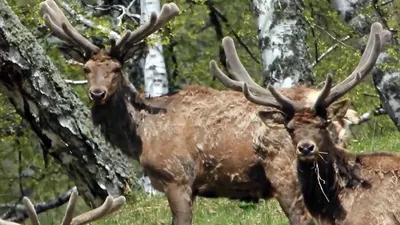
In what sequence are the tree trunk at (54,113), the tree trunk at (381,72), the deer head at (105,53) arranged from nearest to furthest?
the deer head at (105,53)
the tree trunk at (54,113)
the tree trunk at (381,72)

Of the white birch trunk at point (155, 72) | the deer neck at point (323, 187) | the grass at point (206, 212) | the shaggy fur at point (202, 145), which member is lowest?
the white birch trunk at point (155, 72)

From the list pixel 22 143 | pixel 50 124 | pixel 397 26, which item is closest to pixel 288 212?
pixel 50 124

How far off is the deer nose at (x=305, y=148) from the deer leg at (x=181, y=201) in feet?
8.18

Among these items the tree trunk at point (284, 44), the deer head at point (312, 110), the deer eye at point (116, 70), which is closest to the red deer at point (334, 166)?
the deer head at point (312, 110)

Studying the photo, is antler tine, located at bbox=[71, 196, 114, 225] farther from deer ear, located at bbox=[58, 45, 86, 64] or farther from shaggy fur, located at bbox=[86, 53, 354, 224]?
deer ear, located at bbox=[58, 45, 86, 64]

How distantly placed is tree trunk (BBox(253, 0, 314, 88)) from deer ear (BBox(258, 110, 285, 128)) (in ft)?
13.0

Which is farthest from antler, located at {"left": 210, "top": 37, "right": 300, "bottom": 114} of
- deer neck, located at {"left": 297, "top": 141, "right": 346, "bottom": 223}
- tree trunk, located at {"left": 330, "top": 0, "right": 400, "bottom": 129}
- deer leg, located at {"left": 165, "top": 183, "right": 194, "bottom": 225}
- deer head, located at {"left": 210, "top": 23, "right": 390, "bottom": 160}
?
tree trunk, located at {"left": 330, "top": 0, "right": 400, "bottom": 129}

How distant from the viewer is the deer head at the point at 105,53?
1091 centimetres

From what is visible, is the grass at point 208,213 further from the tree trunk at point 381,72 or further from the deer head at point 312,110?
the tree trunk at point 381,72

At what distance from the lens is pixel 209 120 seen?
35.7 ft

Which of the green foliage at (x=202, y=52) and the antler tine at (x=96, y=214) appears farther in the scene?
the green foliage at (x=202, y=52)

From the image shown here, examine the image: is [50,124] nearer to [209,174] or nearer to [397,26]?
[209,174]

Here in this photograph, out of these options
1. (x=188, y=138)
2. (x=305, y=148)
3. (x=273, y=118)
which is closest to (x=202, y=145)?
(x=188, y=138)

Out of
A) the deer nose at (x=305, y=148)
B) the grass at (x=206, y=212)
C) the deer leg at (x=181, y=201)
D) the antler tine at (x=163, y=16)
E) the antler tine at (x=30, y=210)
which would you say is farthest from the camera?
the grass at (x=206, y=212)
